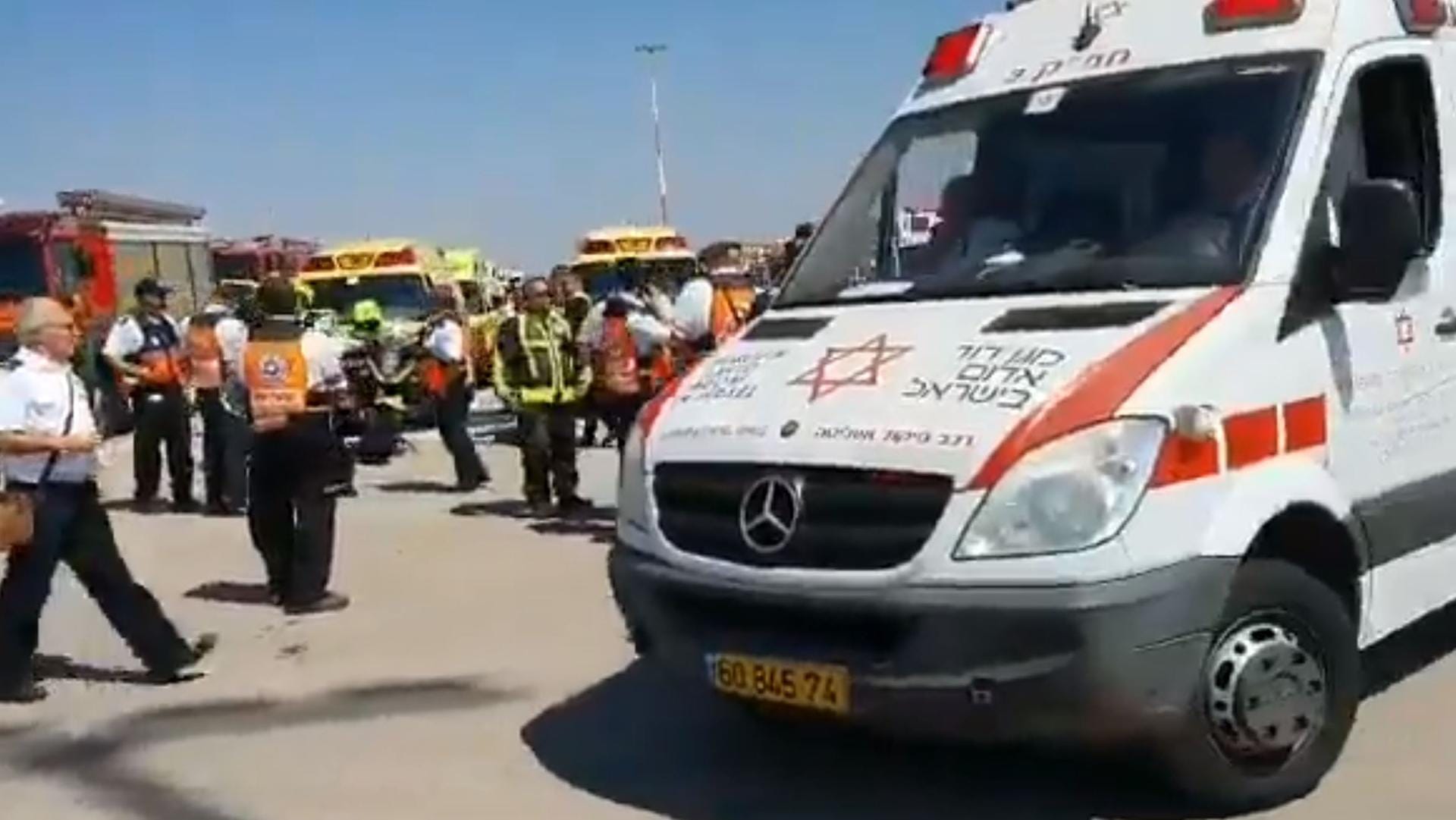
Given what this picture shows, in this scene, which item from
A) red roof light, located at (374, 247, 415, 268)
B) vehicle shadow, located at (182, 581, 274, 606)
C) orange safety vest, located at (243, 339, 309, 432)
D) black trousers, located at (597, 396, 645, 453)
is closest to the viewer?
orange safety vest, located at (243, 339, 309, 432)

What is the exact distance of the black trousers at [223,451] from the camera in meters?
13.3

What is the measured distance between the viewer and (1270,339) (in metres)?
5.04

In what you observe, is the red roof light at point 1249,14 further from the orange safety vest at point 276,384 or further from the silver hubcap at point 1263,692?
the orange safety vest at point 276,384

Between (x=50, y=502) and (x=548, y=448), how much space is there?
210 inches

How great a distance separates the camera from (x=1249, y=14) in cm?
575

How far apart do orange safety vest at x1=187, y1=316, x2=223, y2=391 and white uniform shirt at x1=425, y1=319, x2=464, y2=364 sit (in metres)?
1.74

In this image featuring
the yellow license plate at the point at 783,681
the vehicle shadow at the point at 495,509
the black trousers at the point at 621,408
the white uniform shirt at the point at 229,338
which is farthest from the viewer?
the white uniform shirt at the point at 229,338

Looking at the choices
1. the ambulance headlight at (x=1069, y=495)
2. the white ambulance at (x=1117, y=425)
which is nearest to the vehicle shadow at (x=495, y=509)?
the white ambulance at (x=1117, y=425)

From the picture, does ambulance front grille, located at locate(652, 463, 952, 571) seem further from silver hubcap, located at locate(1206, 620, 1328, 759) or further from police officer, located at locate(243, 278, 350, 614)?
police officer, located at locate(243, 278, 350, 614)

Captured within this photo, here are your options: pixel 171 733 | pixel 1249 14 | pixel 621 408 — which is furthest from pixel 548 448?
pixel 1249 14

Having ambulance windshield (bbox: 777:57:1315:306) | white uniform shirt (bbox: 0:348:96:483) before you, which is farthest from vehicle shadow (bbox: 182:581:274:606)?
ambulance windshield (bbox: 777:57:1315:306)

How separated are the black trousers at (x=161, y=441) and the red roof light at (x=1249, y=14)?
31.4 ft

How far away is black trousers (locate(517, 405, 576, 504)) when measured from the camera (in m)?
12.3

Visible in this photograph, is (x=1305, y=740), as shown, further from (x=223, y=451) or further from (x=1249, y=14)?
(x=223, y=451)
